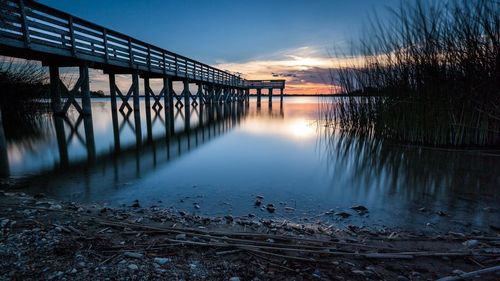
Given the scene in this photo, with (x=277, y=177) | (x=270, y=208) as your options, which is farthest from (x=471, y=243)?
(x=277, y=177)

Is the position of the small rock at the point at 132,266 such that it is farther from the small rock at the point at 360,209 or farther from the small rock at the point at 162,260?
the small rock at the point at 360,209

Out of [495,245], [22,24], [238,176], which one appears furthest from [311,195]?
[22,24]

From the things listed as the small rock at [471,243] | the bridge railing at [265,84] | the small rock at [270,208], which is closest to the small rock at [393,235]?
the small rock at [471,243]

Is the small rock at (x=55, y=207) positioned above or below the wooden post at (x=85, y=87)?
below

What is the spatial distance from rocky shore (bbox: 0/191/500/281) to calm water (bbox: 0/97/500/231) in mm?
358

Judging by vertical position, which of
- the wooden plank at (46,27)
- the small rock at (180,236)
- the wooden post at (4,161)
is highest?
the wooden plank at (46,27)

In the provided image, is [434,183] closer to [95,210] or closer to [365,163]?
[365,163]

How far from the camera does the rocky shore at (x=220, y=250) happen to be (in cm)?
164

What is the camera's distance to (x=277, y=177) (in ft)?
13.6

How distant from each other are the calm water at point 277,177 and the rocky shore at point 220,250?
1.17ft

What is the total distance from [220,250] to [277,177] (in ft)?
7.56

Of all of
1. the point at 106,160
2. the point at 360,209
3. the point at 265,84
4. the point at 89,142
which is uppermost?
the point at 265,84

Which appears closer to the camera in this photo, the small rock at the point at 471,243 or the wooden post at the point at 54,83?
the small rock at the point at 471,243

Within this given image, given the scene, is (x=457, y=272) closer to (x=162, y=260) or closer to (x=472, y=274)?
(x=472, y=274)
